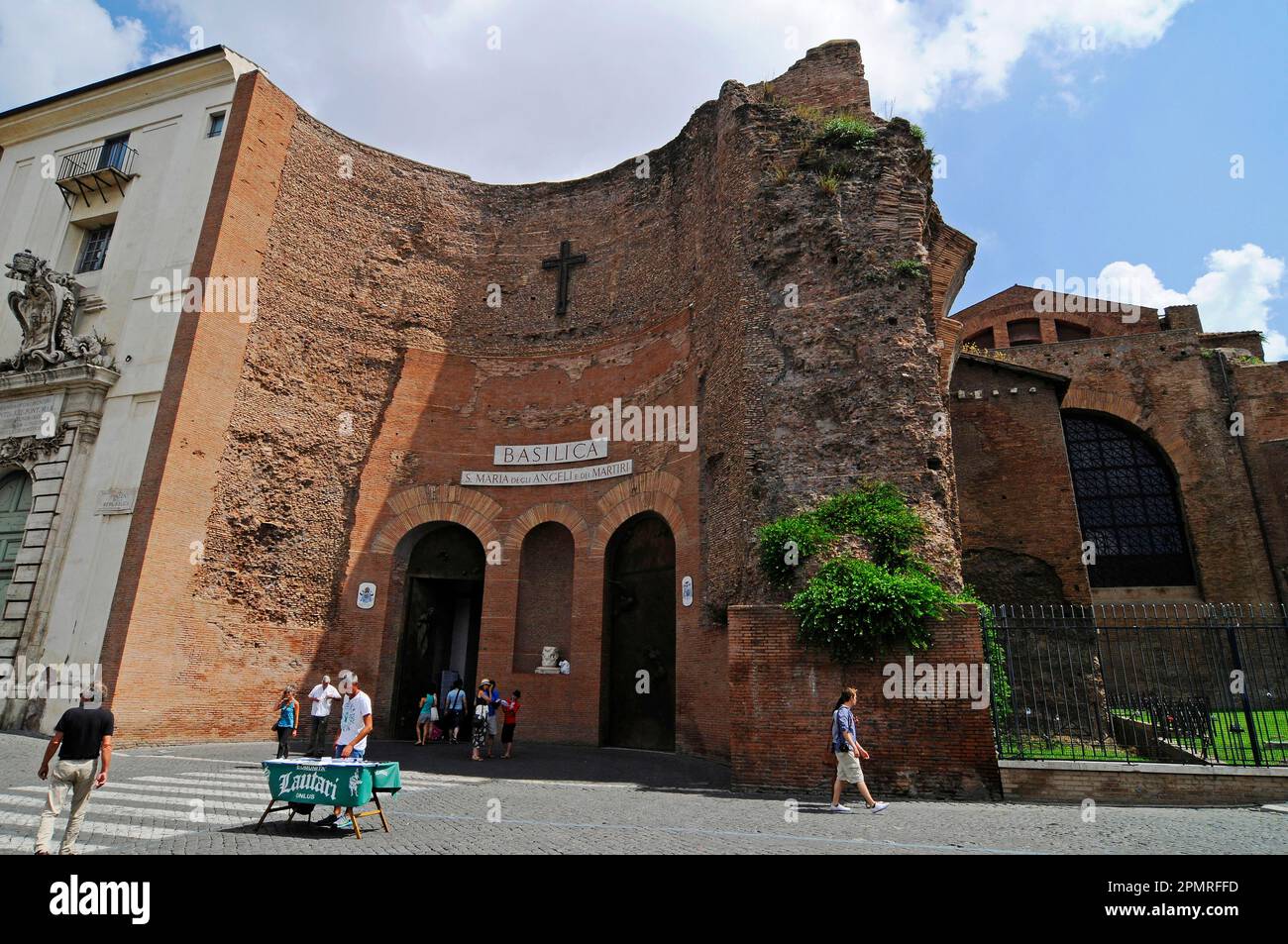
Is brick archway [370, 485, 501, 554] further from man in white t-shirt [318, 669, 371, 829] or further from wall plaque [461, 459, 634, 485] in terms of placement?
man in white t-shirt [318, 669, 371, 829]

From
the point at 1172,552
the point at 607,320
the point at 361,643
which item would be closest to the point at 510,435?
the point at 607,320

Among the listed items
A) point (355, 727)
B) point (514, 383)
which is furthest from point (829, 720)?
point (514, 383)

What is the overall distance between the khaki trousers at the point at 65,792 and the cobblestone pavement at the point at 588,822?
0.97 ft

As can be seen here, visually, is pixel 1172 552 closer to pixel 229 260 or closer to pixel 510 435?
pixel 510 435

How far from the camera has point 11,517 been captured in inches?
592

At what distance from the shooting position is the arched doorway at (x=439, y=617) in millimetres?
15789

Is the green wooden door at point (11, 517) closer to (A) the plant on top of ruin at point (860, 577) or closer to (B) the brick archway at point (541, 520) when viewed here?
(B) the brick archway at point (541, 520)

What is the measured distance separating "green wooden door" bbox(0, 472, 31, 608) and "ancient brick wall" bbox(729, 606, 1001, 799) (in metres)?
14.7

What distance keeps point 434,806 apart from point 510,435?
1046 centimetres

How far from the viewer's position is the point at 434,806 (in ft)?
25.1

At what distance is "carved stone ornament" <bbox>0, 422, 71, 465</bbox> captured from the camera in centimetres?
1475

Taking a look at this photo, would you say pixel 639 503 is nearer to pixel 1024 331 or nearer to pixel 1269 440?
pixel 1269 440

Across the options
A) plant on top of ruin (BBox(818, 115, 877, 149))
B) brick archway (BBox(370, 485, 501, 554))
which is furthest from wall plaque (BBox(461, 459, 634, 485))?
plant on top of ruin (BBox(818, 115, 877, 149))

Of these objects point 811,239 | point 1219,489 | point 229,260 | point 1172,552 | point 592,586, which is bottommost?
point 592,586
